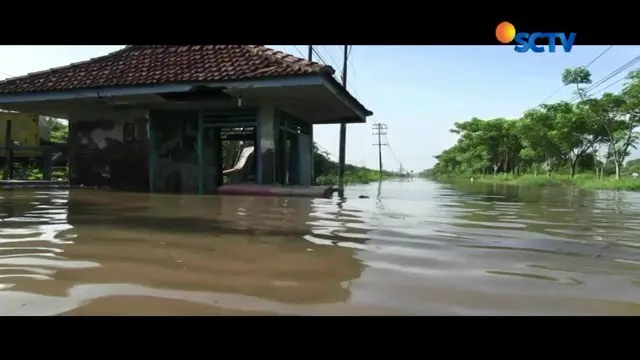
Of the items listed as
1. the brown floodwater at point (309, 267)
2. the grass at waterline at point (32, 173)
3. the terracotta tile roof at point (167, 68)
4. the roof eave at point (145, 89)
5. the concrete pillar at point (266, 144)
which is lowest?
the brown floodwater at point (309, 267)

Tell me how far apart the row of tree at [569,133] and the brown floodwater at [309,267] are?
24940 millimetres

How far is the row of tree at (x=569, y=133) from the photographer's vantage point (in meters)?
27.3

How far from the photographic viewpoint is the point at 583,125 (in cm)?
3033

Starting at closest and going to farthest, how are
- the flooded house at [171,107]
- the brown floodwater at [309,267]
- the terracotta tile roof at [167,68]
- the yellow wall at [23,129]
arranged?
1. the brown floodwater at [309,267]
2. the terracotta tile roof at [167,68]
3. the flooded house at [171,107]
4. the yellow wall at [23,129]

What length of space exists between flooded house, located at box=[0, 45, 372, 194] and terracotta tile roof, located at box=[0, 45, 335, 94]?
28mm
